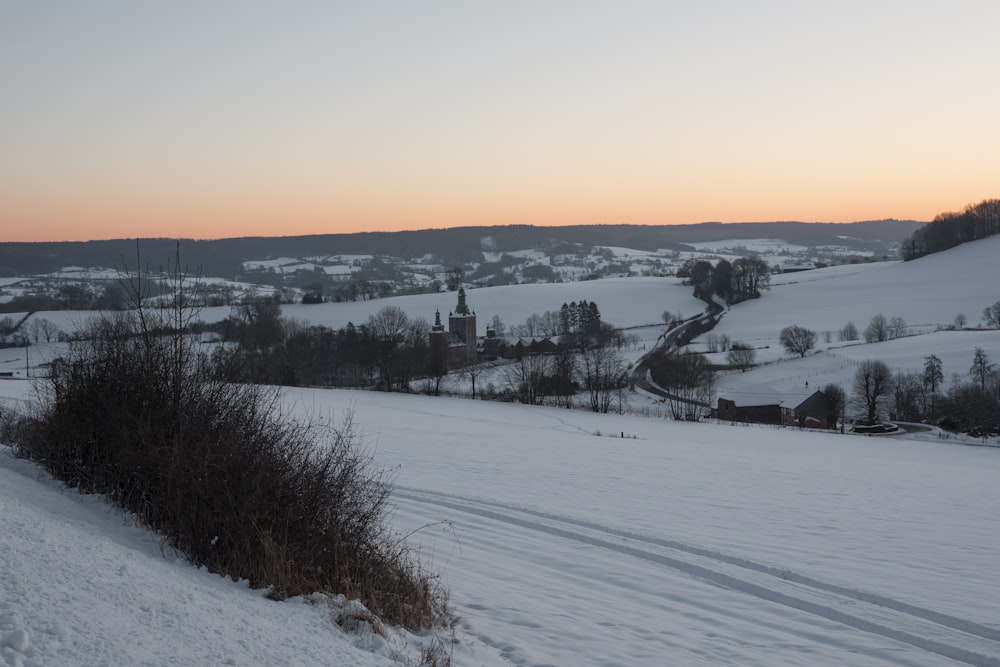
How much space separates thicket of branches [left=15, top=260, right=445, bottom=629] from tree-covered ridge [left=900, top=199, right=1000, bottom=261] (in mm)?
160860

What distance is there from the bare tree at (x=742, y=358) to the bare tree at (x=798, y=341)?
13.6ft

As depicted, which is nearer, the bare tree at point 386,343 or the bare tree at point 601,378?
the bare tree at point 601,378

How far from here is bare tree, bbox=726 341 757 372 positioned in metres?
71.7

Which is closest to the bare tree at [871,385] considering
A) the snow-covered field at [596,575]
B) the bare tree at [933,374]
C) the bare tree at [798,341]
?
the bare tree at [933,374]

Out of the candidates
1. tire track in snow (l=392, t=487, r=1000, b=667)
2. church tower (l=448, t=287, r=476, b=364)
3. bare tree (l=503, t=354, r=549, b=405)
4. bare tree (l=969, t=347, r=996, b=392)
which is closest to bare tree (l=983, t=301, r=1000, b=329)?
bare tree (l=969, t=347, r=996, b=392)

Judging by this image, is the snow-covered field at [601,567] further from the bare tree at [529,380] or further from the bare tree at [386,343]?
→ the bare tree at [386,343]

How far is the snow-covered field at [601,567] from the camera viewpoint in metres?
5.25

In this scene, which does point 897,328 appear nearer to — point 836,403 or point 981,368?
point 981,368

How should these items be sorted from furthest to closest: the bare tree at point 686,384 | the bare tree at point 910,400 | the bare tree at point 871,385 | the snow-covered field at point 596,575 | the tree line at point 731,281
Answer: the tree line at point 731,281 → the bare tree at point 910,400 → the bare tree at point 686,384 → the bare tree at point 871,385 → the snow-covered field at point 596,575

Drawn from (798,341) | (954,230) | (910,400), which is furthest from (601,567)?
(954,230)

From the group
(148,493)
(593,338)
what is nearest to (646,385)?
(593,338)

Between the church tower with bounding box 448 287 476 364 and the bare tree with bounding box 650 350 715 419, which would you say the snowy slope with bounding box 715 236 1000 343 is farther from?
the church tower with bounding box 448 287 476 364

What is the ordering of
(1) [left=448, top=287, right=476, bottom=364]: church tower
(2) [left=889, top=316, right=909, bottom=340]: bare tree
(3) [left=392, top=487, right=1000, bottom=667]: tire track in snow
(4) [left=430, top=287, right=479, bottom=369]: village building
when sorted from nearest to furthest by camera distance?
(3) [left=392, top=487, right=1000, bottom=667]: tire track in snow < (4) [left=430, top=287, right=479, bottom=369]: village building < (2) [left=889, top=316, right=909, bottom=340]: bare tree < (1) [left=448, top=287, right=476, bottom=364]: church tower

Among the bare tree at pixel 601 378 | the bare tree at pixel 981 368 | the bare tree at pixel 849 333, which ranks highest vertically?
the bare tree at pixel 849 333
